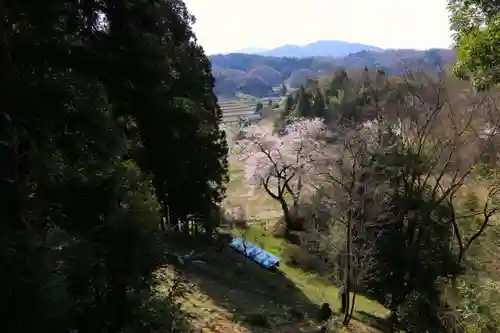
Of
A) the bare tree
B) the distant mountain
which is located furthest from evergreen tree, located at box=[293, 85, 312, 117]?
the distant mountain

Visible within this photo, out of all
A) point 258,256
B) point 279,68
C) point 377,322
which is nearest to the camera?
point 377,322

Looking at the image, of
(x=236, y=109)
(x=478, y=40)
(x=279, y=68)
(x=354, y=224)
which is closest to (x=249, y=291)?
(x=354, y=224)

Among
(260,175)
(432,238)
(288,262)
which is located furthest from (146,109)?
(260,175)

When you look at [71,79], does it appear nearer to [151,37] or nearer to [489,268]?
[151,37]

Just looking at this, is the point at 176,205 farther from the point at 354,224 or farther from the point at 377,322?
the point at 377,322

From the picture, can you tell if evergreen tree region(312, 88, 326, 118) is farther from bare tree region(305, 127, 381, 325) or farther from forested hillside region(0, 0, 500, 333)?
bare tree region(305, 127, 381, 325)

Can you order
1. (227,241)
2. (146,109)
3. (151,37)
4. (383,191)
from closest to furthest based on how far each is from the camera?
(151,37) < (146,109) < (383,191) < (227,241)

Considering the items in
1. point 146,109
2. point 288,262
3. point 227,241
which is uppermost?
point 146,109
